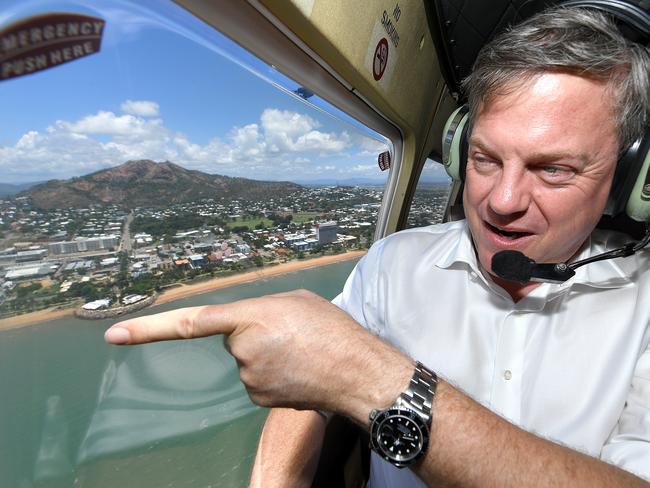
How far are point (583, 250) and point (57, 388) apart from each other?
144 cm

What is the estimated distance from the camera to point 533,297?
1.09 m

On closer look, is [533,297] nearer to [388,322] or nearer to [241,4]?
[388,322]

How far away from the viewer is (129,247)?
3.00 feet

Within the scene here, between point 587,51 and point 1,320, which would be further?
point 587,51

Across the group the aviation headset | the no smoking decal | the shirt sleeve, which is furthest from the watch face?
the no smoking decal

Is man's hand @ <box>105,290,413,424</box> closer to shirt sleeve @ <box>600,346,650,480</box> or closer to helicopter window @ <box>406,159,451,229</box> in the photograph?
shirt sleeve @ <box>600,346,650,480</box>

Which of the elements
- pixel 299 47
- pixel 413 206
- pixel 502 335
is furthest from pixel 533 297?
pixel 413 206

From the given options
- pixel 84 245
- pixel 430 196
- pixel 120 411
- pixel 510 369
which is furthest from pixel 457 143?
pixel 430 196

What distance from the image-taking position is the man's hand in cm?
66

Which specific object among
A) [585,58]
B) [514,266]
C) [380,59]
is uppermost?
[380,59]

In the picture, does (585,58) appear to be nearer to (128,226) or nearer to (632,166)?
(632,166)

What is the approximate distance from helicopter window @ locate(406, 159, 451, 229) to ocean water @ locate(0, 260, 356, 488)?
5.12ft

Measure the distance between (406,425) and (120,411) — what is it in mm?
799

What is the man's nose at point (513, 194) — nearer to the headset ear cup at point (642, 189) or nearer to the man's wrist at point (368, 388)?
the headset ear cup at point (642, 189)
